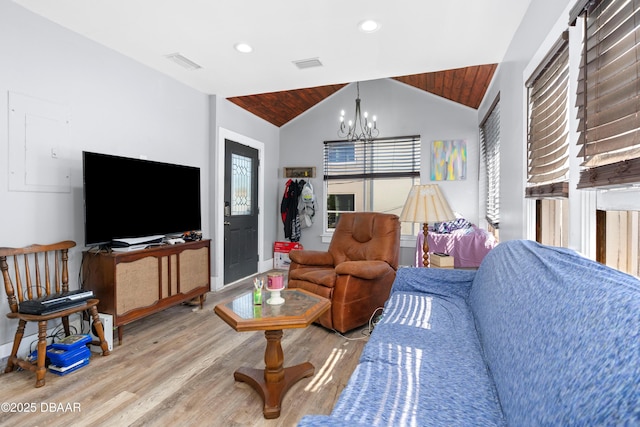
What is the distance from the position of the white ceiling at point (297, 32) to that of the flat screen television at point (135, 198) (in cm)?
102

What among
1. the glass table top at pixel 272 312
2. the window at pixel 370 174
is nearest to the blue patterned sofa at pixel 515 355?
the glass table top at pixel 272 312

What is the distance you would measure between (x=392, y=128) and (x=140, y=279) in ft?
13.6

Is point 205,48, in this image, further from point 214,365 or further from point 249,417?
point 249,417

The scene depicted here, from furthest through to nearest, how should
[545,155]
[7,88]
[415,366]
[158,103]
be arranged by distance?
[158,103] < [7,88] < [545,155] < [415,366]

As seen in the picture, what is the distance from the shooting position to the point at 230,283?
4.54 meters

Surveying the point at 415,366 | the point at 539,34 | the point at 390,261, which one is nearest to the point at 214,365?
the point at 415,366

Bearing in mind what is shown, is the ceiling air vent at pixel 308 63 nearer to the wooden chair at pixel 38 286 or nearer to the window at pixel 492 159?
the window at pixel 492 159

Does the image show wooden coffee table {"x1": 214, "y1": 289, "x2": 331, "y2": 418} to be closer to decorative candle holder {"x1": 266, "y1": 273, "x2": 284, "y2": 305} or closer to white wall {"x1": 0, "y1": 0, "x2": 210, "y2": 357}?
decorative candle holder {"x1": 266, "y1": 273, "x2": 284, "y2": 305}

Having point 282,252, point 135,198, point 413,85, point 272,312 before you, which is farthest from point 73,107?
point 413,85

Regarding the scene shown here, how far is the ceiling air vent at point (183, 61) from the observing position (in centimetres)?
310

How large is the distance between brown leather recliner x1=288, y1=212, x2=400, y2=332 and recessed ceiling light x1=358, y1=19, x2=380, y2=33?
5.39 feet

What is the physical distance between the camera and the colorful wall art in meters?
4.94

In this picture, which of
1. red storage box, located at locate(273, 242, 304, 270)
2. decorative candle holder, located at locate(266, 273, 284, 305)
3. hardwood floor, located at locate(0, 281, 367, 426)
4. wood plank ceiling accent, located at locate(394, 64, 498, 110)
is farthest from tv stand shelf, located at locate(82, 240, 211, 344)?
wood plank ceiling accent, located at locate(394, 64, 498, 110)

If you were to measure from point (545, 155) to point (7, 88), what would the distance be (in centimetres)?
345
